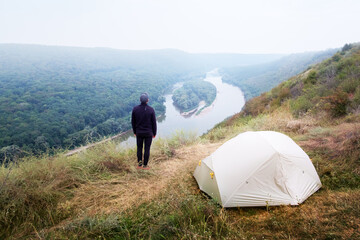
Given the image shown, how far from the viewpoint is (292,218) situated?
9.64 feet

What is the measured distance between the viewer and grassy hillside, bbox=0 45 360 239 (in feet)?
8.69

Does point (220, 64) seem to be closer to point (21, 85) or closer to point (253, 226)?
point (21, 85)

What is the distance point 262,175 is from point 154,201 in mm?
2209

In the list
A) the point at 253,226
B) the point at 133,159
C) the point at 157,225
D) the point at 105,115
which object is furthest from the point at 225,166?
the point at 105,115

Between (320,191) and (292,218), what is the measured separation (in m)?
1.28

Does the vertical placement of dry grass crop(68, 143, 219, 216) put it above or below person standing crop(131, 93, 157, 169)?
below

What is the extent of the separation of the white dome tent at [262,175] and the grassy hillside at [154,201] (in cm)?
18

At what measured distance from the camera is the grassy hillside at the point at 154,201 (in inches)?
104

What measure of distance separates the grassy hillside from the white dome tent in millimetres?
179

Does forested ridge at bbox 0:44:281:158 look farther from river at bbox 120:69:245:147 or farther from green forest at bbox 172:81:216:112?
green forest at bbox 172:81:216:112

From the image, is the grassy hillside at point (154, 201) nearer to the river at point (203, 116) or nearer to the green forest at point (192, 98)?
the river at point (203, 116)

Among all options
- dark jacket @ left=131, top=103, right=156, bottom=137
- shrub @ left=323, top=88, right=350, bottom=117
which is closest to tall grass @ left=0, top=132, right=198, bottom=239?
dark jacket @ left=131, top=103, right=156, bottom=137

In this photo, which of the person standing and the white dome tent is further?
the person standing

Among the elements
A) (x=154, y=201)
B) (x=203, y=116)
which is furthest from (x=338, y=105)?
(x=203, y=116)
